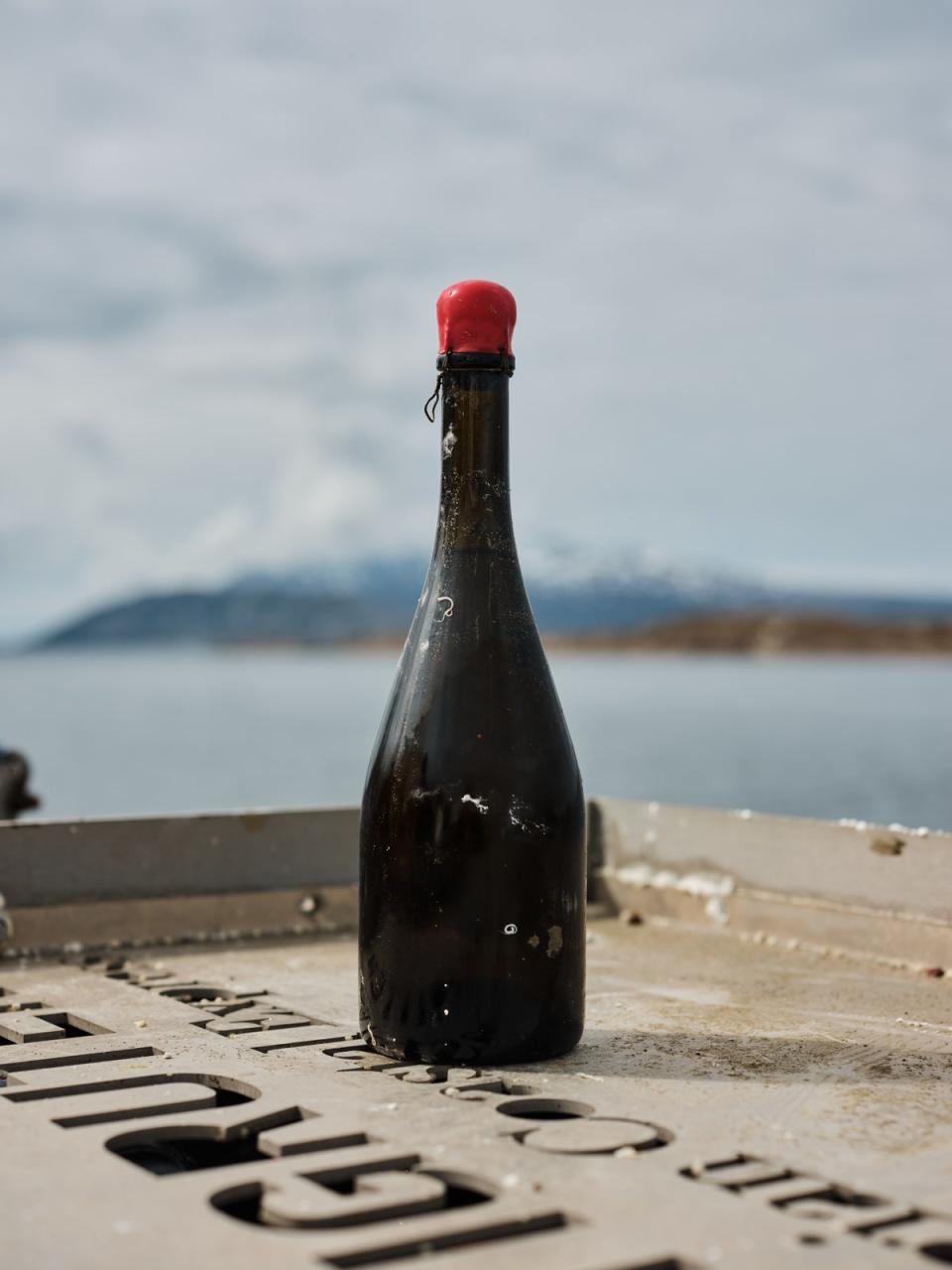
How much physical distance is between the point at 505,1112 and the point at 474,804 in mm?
743

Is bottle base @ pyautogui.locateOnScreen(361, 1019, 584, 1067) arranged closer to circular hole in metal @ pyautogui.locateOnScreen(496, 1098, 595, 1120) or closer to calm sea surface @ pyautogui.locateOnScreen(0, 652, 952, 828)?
circular hole in metal @ pyautogui.locateOnScreen(496, 1098, 595, 1120)

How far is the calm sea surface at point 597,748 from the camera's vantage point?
3225 centimetres

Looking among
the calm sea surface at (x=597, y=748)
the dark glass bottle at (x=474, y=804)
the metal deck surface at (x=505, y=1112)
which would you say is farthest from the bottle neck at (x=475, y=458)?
the calm sea surface at (x=597, y=748)

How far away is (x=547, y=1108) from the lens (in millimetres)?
3918

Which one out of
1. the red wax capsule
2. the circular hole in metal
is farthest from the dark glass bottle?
the circular hole in metal

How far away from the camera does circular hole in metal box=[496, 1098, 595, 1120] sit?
3885mm

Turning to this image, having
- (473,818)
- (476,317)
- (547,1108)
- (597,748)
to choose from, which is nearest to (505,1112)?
(547,1108)

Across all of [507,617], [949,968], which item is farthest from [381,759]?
[949,968]

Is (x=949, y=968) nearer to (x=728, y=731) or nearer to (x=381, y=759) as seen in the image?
(x=381, y=759)

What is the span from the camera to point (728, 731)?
53.5 meters

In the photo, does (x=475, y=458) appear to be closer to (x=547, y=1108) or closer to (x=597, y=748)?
(x=547, y=1108)

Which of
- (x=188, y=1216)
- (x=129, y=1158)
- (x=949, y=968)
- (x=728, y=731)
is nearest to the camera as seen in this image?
(x=188, y=1216)

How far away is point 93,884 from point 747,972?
231 centimetres

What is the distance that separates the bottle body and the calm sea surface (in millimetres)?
23744
